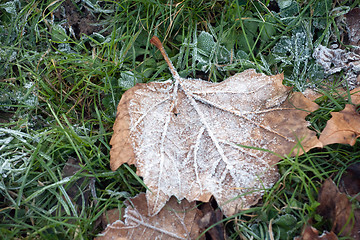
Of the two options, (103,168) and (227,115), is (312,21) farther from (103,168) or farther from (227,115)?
(103,168)

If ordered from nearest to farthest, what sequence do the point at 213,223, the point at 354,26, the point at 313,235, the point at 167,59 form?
the point at 313,235 < the point at 213,223 < the point at 167,59 < the point at 354,26

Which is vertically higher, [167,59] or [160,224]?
[167,59]

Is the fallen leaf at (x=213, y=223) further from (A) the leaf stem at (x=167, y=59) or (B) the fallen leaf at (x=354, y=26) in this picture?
(B) the fallen leaf at (x=354, y=26)

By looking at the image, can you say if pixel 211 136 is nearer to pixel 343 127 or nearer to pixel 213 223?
pixel 213 223

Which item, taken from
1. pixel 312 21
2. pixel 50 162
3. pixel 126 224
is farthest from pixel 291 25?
pixel 50 162

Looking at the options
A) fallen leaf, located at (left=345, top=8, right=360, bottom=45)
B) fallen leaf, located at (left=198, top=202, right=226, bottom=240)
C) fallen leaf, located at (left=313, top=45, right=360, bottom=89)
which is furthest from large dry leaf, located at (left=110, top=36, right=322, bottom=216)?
fallen leaf, located at (left=345, top=8, right=360, bottom=45)

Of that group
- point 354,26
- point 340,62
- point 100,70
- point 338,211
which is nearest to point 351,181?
point 338,211

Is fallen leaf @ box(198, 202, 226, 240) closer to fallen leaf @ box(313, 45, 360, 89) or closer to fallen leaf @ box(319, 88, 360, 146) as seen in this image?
fallen leaf @ box(319, 88, 360, 146)
